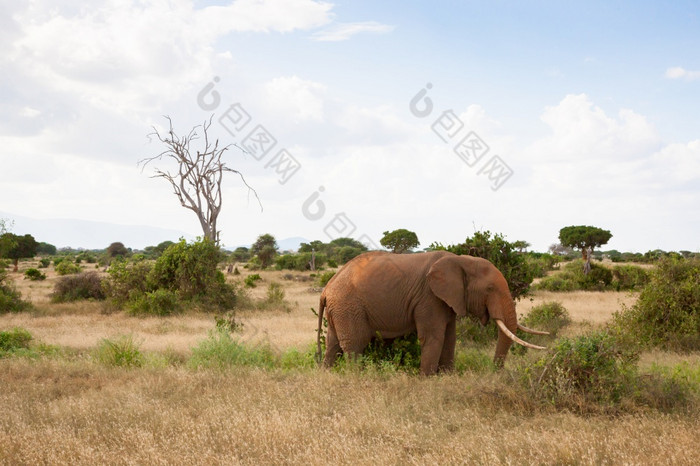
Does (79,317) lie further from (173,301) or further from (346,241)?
(346,241)

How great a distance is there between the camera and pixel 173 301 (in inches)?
852

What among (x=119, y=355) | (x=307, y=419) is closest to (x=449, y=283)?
(x=307, y=419)

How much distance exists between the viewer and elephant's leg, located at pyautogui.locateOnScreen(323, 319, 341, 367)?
1029 cm

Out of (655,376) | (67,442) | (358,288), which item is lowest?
(67,442)

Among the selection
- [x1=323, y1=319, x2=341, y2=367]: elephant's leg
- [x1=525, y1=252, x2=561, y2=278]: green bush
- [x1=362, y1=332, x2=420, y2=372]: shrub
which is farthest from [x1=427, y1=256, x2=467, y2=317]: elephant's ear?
[x1=525, y1=252, x2=561, y2=278]: green bush

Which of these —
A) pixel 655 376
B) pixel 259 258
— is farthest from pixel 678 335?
pixel 259 258

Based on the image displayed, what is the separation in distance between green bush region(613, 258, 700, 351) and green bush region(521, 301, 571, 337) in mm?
2093

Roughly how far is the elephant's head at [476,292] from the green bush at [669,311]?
4424mm

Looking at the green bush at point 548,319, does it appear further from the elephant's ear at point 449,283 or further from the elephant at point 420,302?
the elephant's ear at point 449,283

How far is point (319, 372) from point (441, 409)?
111 inches

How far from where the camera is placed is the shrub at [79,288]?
24453 mm

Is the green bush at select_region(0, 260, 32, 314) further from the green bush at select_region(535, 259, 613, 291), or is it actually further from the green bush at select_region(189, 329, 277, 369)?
the green bush at select_region(535, 259, 613, 291)

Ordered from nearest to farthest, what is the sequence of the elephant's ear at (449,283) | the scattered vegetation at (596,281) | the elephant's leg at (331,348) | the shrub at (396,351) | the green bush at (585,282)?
1. the elephant's ear at (449,283)
2. the shrub at (396,351)
3. the elephant's leg at (331,348)
4. the scattered vegetation at (596,281)
5. the green bush at (585,282)

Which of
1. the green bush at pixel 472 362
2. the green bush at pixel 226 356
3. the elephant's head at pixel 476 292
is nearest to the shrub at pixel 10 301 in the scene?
the green bush at pixel 226 356
